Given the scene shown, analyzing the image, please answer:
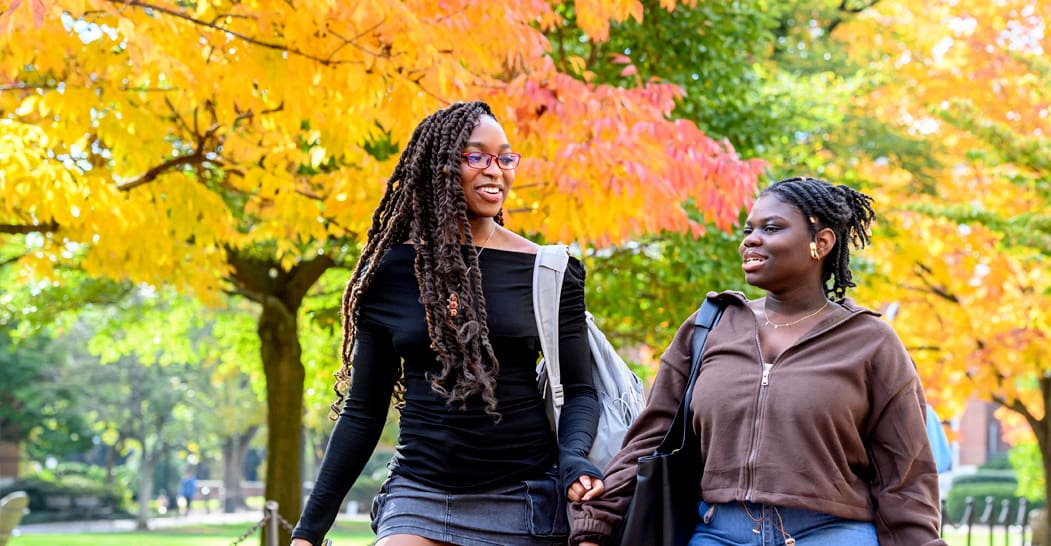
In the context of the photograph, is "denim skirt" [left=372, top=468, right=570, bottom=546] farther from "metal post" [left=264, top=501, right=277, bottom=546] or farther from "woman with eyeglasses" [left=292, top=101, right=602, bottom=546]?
"metal post" [left=264, top=501, right=277, bottom=546]

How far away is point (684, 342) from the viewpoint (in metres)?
3.91

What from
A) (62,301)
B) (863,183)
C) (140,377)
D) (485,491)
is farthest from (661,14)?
(140,377)

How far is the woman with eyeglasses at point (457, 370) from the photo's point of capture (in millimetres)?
3617

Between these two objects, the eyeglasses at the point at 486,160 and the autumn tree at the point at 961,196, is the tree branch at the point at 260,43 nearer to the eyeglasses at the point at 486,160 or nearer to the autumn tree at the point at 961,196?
the eyeglasses at the point at 486,160

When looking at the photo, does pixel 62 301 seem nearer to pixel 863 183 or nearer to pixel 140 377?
pixel 863 183

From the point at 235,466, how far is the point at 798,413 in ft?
148

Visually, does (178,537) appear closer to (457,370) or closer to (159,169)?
(159,169)

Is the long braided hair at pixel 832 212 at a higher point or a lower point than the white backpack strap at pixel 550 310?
higher

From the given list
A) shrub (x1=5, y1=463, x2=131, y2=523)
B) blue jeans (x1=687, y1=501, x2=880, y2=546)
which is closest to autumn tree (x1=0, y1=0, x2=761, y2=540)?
blue jeans (x1=687, y1=501, x2=880, y2=546)

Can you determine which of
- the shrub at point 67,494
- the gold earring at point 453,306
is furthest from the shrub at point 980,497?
the gold earring at point 453,306

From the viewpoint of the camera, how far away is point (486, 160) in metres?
3.85

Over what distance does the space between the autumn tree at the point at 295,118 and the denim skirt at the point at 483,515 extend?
2.99m

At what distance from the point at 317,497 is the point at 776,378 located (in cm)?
142

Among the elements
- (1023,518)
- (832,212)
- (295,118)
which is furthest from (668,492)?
(1023,518)
